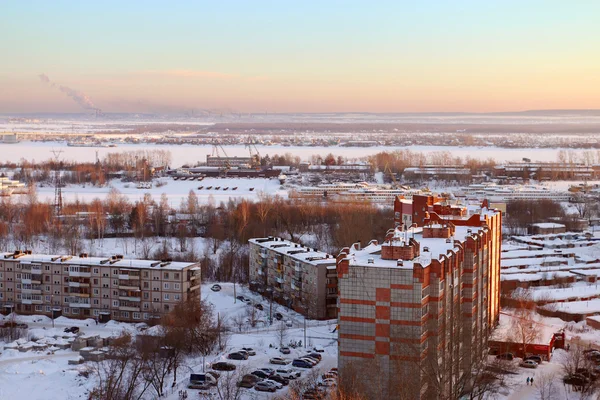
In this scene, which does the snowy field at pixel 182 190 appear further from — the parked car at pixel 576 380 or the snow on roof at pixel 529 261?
the parked car at pixel 576 380

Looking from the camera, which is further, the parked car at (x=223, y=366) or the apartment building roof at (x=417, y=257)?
the parked car at (x=223, y=366)

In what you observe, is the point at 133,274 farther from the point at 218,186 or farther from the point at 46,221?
the point at 218,186

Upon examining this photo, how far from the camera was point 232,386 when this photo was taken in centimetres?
859

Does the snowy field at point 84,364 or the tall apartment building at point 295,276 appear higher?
the tall apartment building at point 295,276

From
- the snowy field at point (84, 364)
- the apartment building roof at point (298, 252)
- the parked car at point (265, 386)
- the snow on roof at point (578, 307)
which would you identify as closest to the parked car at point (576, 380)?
the snowy field at point (84, 364)

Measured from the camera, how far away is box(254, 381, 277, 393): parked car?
8.55 m

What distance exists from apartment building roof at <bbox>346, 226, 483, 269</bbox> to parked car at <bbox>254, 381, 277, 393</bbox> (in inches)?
65.8

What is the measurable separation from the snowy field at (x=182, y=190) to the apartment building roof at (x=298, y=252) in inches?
318

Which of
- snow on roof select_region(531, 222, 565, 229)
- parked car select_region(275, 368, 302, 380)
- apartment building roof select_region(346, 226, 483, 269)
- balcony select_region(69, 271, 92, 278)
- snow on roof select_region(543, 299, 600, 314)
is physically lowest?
snow on roof select_region(543, 299, 600, 314)

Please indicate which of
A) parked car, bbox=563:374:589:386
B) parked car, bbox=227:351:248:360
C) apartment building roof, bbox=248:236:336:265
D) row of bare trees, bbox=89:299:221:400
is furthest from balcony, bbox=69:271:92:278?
parked car, bbox=563:374:589:386

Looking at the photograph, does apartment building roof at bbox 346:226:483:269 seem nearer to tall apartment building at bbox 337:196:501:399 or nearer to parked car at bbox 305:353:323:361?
tall apartment building at bbox 337:196:501:399

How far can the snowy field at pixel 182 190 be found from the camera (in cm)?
2453

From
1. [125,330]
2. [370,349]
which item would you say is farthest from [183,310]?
[370,349]

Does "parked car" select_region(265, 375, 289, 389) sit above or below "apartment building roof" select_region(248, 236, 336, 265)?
below
